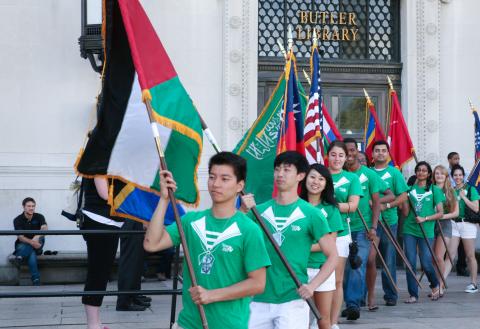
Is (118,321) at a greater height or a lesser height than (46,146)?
lesser

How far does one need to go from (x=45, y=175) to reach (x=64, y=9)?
245cm

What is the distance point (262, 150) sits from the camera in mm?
9422

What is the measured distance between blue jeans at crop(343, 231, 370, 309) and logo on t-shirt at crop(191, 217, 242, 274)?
5192 millimetres

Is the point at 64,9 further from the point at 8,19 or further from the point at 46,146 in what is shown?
the point at 46,146

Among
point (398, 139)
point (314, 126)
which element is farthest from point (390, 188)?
point (398, 139)

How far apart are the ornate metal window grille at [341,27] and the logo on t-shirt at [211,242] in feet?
35.4

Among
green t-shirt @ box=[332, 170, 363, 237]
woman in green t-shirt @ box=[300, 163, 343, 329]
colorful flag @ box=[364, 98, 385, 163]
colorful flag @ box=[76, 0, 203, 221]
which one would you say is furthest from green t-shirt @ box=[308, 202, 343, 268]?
colorful flag @ box=[364, 98, 385, 163]

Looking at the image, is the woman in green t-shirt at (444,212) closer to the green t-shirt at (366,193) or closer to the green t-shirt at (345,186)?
the green t-shirt at (366,193)

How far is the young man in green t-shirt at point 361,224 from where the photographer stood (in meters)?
10.5

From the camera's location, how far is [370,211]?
435 inches

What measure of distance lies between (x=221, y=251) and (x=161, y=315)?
5272 mm

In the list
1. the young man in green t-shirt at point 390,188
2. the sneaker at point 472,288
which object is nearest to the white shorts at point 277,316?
the young man in green t-shirt at point 390,188

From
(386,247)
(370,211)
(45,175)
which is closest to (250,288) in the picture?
(370,211)

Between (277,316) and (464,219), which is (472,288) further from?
(277,316)
